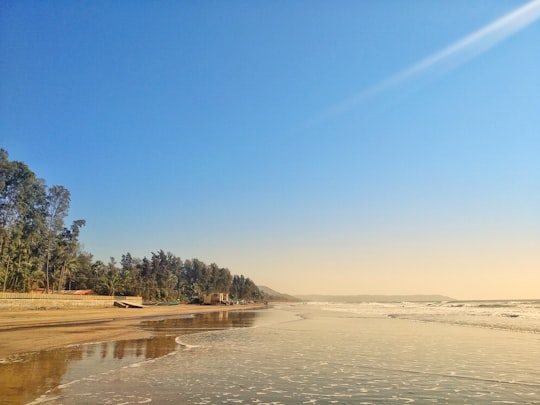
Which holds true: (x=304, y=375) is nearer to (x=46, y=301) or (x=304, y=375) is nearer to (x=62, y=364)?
(x=62, y=364)

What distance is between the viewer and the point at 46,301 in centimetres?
5012

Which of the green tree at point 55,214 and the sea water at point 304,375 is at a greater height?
the green tree at point 55,214

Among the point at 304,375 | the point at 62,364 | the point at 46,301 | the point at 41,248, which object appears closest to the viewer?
A: the point at 304,375

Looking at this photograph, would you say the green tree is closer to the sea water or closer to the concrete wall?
the concrete wall

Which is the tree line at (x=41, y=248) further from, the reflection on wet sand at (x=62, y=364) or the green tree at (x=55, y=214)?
the reflection on wet sand at (x=62, y=364)

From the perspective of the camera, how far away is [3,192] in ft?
222

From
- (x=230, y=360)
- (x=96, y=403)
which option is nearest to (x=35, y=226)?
(x=230, y=360)

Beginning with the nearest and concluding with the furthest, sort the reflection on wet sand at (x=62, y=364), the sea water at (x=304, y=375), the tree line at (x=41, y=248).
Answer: the sea water at (x=304, y=375) < the reflection on wet sand at (x=62, y=364) < the tree line at (x=41, y=248)

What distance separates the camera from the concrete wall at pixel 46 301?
43.7 metres

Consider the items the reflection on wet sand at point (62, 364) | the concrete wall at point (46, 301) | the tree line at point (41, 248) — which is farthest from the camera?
the tree line at point (41, 248)

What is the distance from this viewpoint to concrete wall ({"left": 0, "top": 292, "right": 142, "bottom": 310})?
43.7 metres

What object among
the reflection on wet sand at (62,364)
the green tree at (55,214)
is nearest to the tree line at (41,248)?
the green tree at (55,214)

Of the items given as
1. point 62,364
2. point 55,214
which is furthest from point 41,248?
point 62,364

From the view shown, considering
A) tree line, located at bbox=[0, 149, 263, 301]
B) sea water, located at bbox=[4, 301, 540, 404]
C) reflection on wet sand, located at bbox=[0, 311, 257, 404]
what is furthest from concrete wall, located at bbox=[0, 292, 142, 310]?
sea water, located at bbox=[4, 301, 540, 404]
